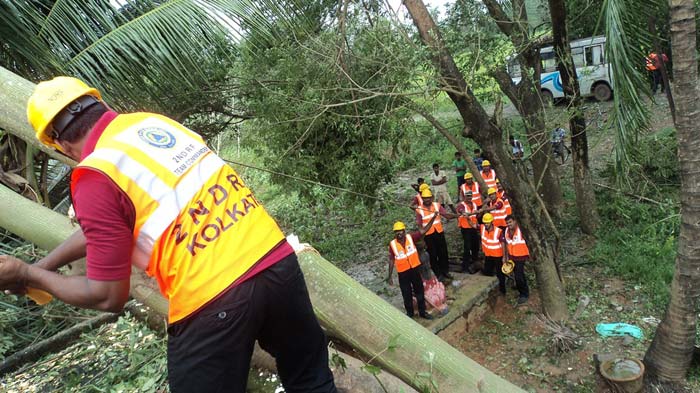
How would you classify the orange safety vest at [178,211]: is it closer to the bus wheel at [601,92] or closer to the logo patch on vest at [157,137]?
the logo patch on vest at [157,137]

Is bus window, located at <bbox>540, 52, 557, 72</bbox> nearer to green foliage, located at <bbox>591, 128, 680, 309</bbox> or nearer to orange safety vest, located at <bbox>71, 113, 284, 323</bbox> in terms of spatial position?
green foliage, located at <bbox>591, 128, 680, 309</bbox>

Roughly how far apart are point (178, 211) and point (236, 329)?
15.8 inches

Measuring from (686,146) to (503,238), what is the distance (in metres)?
3.28

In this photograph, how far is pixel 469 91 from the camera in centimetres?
598

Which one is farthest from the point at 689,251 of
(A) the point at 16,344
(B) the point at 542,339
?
(A) the point at 16,344

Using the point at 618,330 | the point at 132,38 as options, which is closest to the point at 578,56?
the point at 618,330

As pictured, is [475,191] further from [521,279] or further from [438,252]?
[521,279]

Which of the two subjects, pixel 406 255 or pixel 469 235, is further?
pixel 469 235

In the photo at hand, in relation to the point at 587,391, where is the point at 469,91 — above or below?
above

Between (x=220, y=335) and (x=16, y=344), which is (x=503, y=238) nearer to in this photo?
(x=16, y=344)

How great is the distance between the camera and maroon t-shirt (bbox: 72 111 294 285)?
1439 millimetres

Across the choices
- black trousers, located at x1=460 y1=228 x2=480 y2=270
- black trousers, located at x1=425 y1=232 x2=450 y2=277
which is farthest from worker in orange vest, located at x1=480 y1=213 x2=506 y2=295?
black trousers, located at x1=460 y1=228 x2=480 y2=270

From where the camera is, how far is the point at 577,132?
8844 millimetres

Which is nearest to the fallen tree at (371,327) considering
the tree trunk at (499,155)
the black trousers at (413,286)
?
the tree trunk at (499,155)
